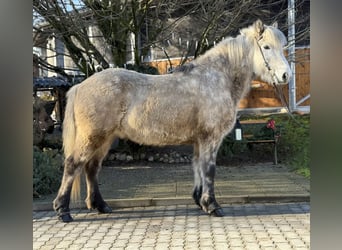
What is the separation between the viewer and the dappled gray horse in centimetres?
450

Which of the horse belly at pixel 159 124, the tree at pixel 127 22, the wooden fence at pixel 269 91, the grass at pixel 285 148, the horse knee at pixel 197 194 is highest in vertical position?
the tree at pixel 127 22

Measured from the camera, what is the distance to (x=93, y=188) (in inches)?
192

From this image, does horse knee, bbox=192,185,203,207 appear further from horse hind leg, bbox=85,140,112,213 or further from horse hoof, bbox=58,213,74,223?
horse hoof, bbox=58,213,74,223

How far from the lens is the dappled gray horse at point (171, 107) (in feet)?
14.8

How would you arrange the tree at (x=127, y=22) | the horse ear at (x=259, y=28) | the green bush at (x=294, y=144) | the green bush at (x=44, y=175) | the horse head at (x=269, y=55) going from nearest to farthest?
1. the horse head at (x=269, y=55)
2. the horse ear at (x=259, y=28)
3. the green bush at (x=44, y=175)
4. the tree at (x=127, y=22)
5. the green bush at (x=294, y=144)

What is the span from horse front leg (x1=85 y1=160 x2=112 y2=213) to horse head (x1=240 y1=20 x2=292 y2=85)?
89.4 inches

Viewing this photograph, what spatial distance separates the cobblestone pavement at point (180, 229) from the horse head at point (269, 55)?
1.60 metres

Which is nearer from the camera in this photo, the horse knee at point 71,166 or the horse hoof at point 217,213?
the horse knee at point 71,166

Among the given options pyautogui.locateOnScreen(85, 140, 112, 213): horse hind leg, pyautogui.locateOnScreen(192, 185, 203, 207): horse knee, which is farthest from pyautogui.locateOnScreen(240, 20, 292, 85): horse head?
pyautogui.locateOnScreen(85, 140, 112, 213): horse hind leg

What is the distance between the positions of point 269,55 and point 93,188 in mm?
2630

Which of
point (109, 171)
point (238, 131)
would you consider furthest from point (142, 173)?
point (238, 131)

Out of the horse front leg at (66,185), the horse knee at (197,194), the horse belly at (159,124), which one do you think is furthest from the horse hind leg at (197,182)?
the horse front leg at (66,185)

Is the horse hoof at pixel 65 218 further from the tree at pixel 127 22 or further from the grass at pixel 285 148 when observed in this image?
the grass at pixel 285 148
